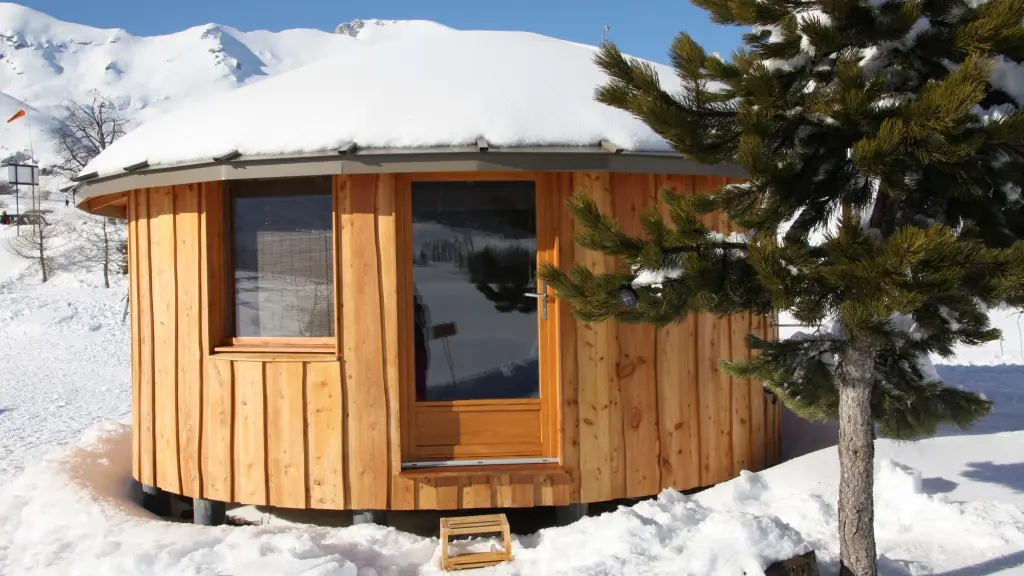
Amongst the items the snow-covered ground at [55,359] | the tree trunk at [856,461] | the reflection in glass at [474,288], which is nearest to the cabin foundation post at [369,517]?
the reflection in glass at [474,288]

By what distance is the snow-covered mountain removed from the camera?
96.4 m

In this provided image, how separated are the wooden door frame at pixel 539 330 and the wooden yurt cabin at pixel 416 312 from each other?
13 millimetres

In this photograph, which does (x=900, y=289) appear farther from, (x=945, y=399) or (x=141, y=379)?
(x=141, y=379)

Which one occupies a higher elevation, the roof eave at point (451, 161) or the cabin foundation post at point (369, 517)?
the roof eave at point (451, 161)

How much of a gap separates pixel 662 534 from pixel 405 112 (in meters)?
2.64

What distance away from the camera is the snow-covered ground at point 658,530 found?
3.52m

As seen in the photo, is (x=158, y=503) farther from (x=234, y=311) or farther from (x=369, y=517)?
(x=369, y=517)

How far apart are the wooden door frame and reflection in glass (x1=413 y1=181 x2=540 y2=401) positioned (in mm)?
49

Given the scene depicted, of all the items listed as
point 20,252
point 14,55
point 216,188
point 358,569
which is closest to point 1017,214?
point 358,569

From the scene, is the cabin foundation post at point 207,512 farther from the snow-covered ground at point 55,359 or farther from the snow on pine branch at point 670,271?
the snow on pine branch at point 670,271

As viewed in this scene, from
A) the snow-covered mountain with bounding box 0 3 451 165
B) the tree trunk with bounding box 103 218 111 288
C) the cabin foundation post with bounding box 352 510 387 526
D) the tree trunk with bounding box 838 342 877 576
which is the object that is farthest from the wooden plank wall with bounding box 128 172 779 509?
the snow-covered mountain with bounding box 0 3 451 165

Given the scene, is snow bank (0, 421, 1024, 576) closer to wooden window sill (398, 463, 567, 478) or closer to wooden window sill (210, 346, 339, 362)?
wooden window sill (398, 463, 567, 478)

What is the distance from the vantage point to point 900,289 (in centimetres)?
238

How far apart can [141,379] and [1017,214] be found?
5114 mm
